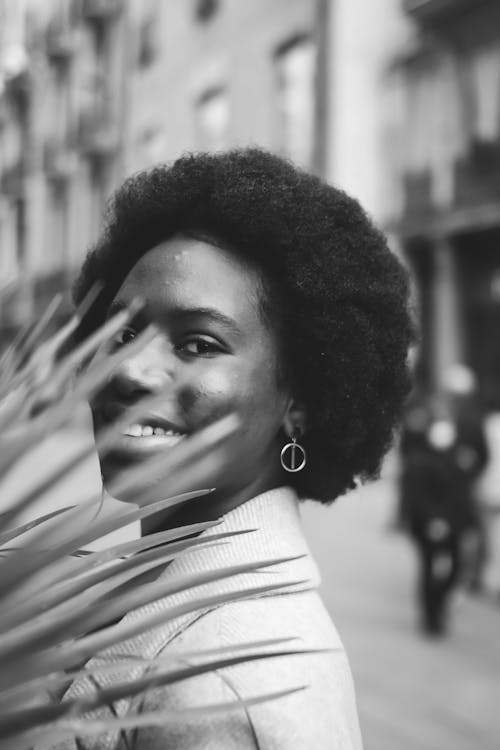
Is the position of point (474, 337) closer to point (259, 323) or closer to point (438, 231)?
point (438, 231)

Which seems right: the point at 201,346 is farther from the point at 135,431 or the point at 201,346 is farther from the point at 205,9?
the point at 205,9

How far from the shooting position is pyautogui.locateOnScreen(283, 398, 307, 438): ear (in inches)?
55.6

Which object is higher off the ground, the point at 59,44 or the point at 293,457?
the point at 59,44

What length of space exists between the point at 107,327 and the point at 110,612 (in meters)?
0.24

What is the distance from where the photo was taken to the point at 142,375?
1.22m

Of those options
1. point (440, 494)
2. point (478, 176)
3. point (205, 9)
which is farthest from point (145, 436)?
point (205, 9)

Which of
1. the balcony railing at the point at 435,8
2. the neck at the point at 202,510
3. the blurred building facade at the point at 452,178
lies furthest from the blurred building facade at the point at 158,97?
the neck at the point at 202,510

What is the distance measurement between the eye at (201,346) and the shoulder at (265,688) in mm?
344

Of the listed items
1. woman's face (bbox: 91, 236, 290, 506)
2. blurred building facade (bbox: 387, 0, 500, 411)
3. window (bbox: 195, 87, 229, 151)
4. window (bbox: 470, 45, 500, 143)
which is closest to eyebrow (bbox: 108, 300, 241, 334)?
woman's face (bbox: 91, 236, 290, 506)

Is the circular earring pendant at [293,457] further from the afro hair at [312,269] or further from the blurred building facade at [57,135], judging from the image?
the blurred building facade at [57,135]

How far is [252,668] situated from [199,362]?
17.0 inches

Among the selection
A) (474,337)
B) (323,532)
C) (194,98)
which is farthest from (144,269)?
(194,98)

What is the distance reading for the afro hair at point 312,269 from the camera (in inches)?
54.6

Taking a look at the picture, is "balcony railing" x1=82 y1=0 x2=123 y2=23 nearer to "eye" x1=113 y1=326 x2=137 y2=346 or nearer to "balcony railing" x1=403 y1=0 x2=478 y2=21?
"balcony railing" x1=403 y1=0 x2=478 y2=21
